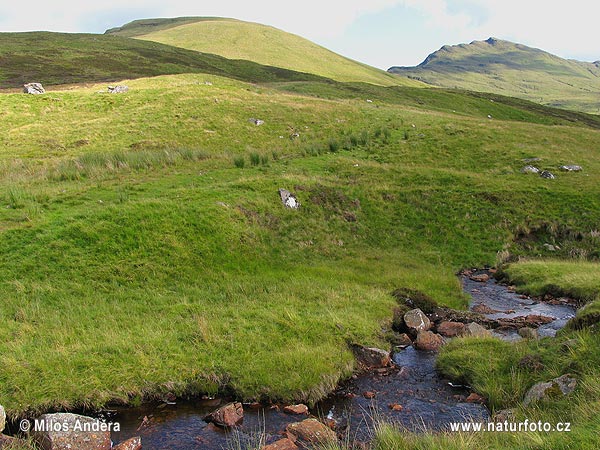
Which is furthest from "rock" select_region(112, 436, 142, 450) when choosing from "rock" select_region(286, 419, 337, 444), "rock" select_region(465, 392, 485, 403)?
"rock" select_region(465, 392, 485, 403)

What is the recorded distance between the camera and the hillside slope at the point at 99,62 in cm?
8038

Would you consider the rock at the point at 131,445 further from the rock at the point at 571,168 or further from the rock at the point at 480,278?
the rock at the point at 571,168

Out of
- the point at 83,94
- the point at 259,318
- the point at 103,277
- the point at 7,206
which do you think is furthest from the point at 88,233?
the point at 83,94

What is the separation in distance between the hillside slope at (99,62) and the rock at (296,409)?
74906 millimetres

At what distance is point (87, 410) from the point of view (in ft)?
35.1

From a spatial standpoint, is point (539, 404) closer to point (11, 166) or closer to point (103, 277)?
point (103, 277)

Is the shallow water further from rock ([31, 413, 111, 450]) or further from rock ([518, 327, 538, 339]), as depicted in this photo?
rock ([518, 327, 538, 339])

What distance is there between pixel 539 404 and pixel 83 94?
54.2 m

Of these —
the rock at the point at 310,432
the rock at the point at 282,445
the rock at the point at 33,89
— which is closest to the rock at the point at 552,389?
the rock at the point at 310,432

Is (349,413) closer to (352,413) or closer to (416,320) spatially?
(352,413)

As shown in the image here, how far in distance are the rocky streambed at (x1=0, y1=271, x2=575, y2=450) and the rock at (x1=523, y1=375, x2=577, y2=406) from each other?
120cm

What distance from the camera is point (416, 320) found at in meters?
16.2

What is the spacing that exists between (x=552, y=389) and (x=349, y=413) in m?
4.84

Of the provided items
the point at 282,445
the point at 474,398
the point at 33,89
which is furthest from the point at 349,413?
the point at 33,89
